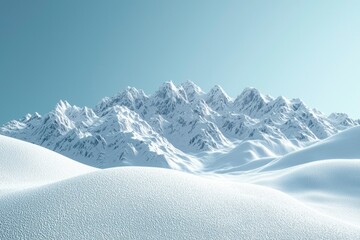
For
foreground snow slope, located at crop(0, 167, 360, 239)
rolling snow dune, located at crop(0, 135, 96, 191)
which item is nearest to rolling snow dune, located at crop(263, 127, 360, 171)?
rolling snow dune, located at crop(0, 135, 96, 191)

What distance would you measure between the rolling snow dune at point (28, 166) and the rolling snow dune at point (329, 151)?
68.2 meters

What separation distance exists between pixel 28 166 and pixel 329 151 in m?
82.3

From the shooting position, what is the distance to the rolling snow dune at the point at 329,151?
82.2 metres

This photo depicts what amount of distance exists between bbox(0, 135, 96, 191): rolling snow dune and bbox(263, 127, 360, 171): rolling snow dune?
68.2m

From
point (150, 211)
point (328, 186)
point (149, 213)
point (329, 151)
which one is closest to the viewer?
point (149, 213)

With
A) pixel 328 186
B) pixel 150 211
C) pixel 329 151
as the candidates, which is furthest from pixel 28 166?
pixel 329 151

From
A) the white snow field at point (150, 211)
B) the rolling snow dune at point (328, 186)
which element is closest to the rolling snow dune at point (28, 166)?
the white snow field at point (150, 211)

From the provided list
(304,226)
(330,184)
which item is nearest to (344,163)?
(330,184)

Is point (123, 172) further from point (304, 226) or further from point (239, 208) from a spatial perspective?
point (304, 226)

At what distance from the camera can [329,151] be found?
3442 inches

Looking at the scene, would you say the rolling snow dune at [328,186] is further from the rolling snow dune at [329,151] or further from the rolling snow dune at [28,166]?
the rolling snow dune at [329,151]

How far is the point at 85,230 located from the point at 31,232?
180cm

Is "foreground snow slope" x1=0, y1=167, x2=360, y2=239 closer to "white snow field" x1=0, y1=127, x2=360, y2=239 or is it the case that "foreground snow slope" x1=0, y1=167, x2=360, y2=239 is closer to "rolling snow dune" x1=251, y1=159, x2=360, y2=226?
"white snow field" x1=0, y1=127, x2=360, y2=239

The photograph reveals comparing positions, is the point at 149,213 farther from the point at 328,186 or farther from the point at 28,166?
the point at 328,186
